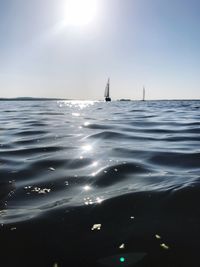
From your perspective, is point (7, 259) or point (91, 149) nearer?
point (7, 259)

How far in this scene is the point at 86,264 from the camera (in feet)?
7.96

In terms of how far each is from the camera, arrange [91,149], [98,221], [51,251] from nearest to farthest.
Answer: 1. [51,251]
2. [98,221]
3. [91,149]

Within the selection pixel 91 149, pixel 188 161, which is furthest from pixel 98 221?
pixel 91 149

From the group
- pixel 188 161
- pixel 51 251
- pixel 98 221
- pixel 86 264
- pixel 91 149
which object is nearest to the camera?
pixel 86 264

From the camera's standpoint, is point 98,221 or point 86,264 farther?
point 98,221

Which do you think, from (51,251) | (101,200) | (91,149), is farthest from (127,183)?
(91,149)

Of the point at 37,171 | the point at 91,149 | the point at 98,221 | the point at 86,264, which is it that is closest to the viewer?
the point at 86,264

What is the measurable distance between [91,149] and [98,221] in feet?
13.1

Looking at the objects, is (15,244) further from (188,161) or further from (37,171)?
(188,161)

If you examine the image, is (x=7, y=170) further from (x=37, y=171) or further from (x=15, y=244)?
(x=15, y=244)

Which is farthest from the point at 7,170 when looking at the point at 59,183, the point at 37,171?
the point at 59,183

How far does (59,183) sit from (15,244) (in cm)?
175

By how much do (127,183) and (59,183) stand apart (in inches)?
38.2

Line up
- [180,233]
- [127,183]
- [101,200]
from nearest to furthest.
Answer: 1. [180,233]
2. [101,200]
3. [127,183]
